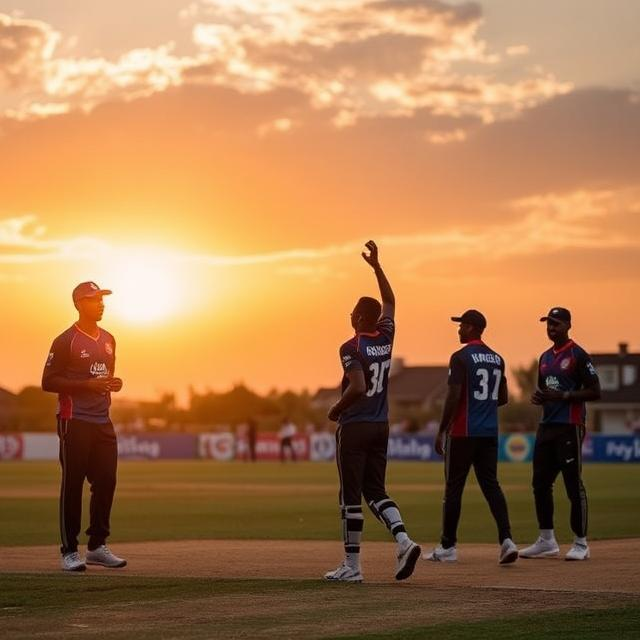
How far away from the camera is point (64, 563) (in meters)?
13.8

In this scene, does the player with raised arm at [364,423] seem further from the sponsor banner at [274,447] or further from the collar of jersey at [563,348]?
the sponsor banner at [274,447]

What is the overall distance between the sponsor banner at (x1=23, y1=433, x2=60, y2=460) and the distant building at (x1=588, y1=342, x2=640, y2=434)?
4812cm

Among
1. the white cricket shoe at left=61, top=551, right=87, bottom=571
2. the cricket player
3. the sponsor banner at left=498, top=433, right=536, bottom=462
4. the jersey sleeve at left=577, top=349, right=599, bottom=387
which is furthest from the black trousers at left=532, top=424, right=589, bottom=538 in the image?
the sponsor banner at left=498, top=433, right=536, bottom=462

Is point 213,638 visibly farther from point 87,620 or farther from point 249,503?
point 249,503

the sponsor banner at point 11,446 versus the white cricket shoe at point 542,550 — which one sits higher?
the sponsor banner at point 11,446

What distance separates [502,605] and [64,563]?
181 inches

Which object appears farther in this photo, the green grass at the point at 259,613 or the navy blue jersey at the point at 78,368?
the navy blue jersey at the point at 78,368

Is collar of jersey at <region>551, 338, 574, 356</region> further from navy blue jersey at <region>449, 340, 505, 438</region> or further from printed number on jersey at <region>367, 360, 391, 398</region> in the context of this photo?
printed number on jersey at <region>367, 360, 391, 398</region>

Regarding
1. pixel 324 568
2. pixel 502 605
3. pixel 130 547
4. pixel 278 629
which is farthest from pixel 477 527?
pixel 278 629

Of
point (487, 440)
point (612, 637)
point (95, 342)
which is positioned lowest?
point (612, 637)

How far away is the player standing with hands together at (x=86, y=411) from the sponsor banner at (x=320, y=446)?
59.9m

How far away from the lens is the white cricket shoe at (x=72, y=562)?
44.9ft

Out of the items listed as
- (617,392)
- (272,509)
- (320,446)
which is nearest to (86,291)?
(272,509)

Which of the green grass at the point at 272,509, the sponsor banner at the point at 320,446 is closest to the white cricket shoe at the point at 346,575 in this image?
the green grass at the point at 272,509
